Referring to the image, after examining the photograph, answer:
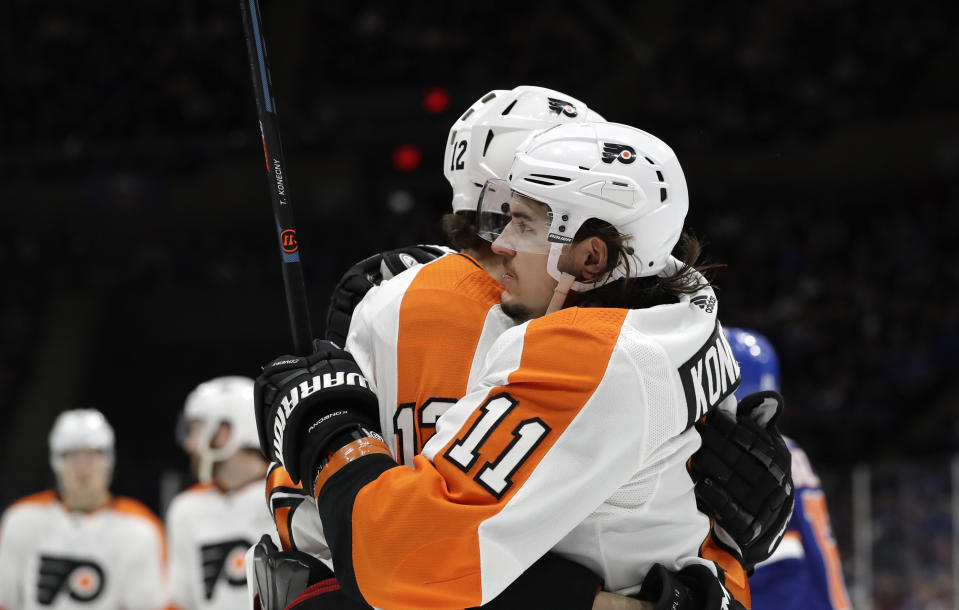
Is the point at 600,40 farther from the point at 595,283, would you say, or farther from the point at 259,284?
the point at 595,283

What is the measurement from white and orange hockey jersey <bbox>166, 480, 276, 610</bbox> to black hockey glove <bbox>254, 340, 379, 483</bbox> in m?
3.34

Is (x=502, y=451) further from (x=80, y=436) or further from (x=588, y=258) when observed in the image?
(x=80, y=436)

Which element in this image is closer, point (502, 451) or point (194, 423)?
point (502, 451)

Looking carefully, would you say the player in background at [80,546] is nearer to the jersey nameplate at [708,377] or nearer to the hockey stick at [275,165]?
the hockey stick at [275,165]

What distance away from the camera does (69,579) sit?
18.5ft

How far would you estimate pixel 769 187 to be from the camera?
12711 millimetres

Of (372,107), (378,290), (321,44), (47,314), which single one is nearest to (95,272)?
(47,314)

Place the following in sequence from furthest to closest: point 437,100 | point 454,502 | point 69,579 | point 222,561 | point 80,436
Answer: point 437,100
point 80,436
point 69,579
point 222,561
point 454,502

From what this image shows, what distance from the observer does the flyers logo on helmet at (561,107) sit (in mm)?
2453

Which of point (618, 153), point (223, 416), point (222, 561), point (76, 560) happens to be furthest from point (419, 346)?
point (76, 560)

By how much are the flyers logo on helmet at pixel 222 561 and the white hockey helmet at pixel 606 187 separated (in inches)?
143

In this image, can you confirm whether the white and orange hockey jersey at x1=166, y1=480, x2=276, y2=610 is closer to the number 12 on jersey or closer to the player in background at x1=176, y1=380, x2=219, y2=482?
the player in background at x1=176, y1=380, x2=219, y2=482

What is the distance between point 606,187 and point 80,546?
14.9ft

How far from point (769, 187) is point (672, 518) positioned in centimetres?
1121
